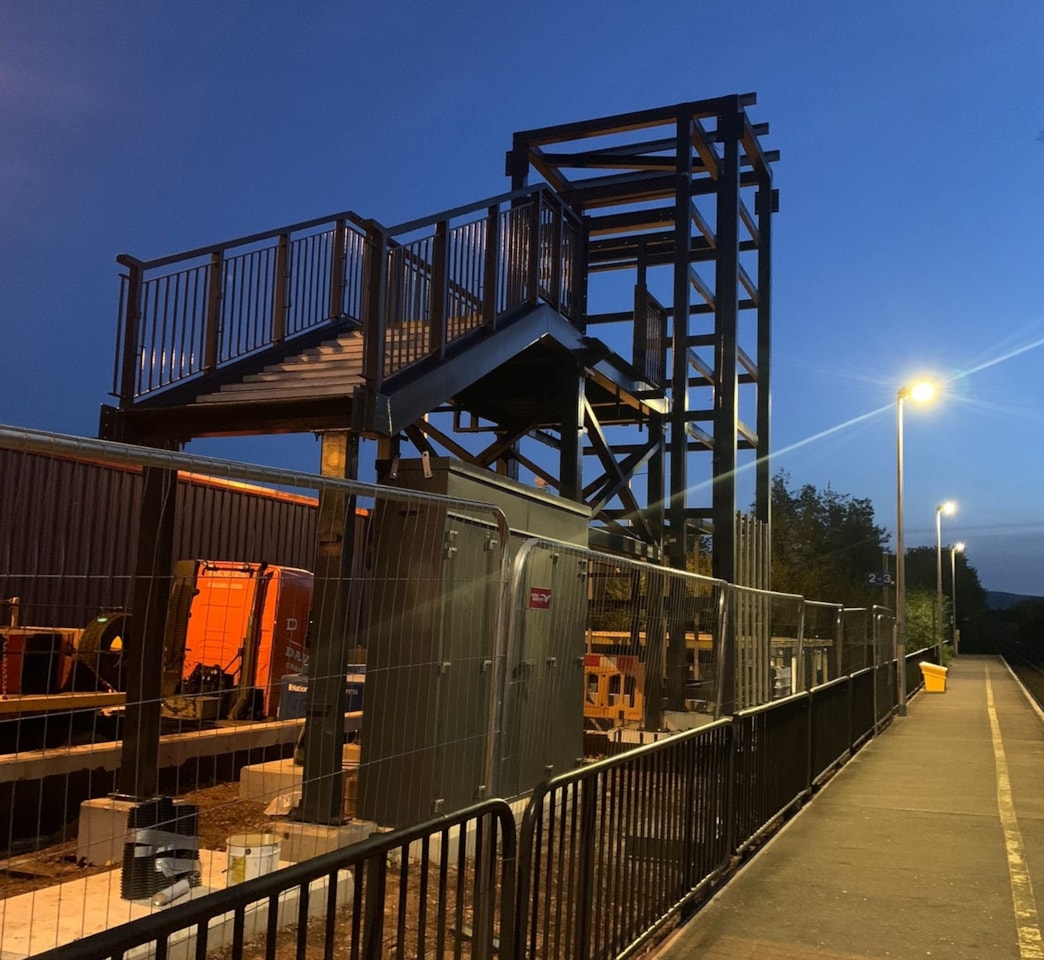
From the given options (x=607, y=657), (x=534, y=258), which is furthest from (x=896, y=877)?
(x=534, y=258)

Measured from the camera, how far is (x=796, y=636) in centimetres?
1047

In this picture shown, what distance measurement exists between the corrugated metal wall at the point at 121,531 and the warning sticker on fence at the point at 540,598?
3667 mm

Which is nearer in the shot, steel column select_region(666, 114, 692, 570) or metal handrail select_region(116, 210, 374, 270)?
metal handrail select_region(116, 210, 374, 270)

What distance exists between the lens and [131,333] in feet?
27.1

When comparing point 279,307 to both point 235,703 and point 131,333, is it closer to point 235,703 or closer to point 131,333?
point 131,333

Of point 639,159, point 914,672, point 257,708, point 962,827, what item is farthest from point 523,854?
point 914,672

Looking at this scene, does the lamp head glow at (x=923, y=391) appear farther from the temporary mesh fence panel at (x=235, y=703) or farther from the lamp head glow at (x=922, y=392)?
the temporary mesh fence panel at (x=235, y=703)

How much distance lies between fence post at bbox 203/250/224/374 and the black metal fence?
4335 millimetres

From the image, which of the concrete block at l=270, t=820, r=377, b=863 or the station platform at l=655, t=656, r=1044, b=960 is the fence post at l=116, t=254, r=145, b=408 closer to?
the concrete block at l=270, t=820, r=377, b=863

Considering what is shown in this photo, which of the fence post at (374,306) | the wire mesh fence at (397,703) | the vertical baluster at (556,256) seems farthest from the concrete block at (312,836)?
the vertical baluster at (556,256)

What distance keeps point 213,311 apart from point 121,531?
5.26 meters

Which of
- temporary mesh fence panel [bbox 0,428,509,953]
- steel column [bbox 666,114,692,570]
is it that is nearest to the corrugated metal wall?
temporary mesh fence panel [bbox 0,428,509,953]

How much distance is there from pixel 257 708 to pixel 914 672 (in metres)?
23.2

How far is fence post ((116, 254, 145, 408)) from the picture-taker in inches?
323
